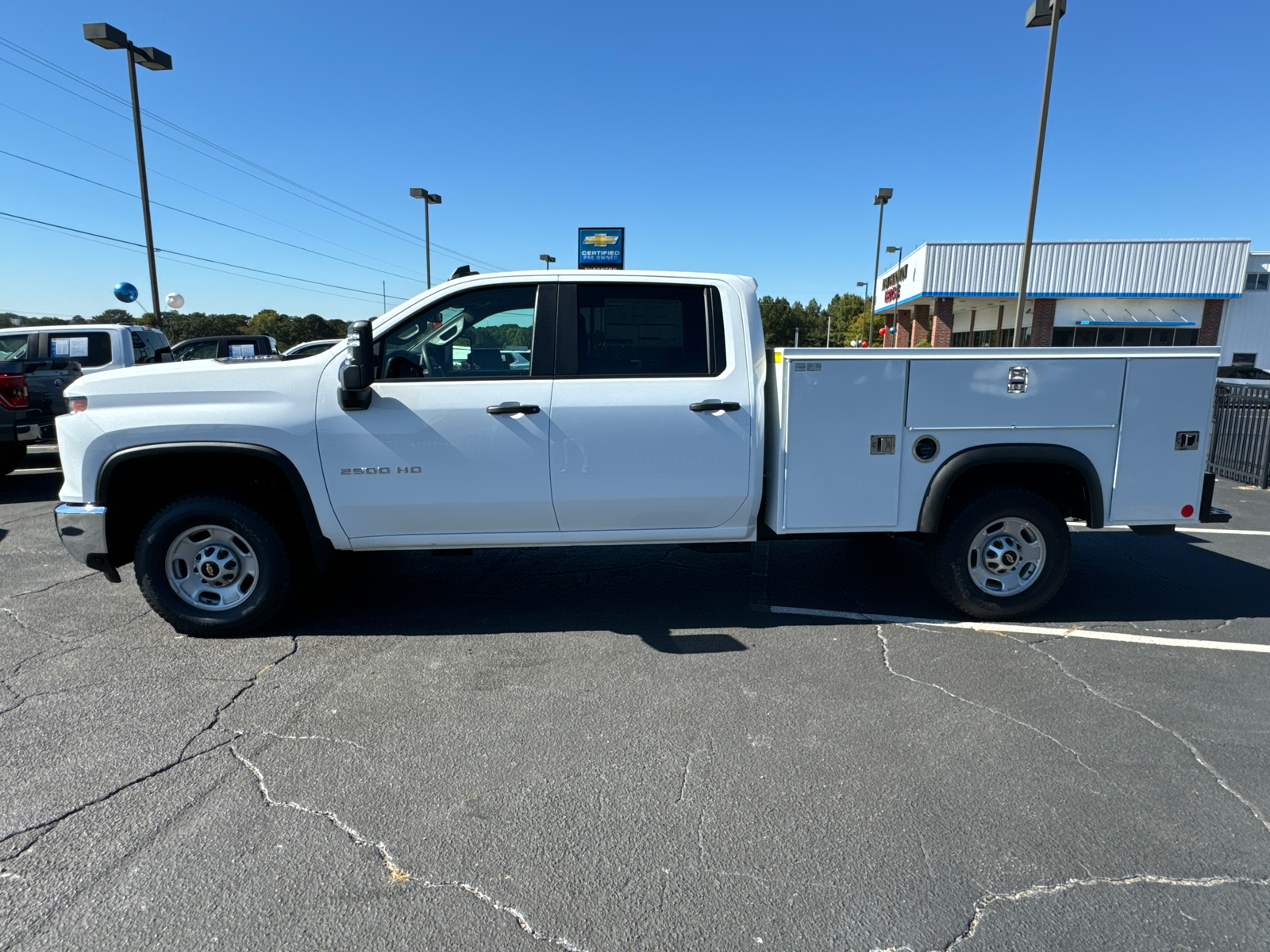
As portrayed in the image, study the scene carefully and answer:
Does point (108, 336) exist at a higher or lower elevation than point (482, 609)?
higher

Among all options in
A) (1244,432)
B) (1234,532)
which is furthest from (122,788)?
(1244,432)

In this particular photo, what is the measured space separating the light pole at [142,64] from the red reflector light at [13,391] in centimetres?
1043

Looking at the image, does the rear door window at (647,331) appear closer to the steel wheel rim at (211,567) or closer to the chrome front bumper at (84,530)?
the steel wheel rim at (211,567)

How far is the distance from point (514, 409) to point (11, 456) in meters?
9.18

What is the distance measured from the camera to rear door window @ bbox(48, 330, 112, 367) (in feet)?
35.6

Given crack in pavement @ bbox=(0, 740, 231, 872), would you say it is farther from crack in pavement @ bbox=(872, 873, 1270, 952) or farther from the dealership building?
the dealership building

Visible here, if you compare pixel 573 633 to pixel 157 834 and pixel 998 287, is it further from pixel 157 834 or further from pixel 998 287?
pixel 998 287

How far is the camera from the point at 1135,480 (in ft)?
14.6

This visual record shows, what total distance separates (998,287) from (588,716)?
111 ft

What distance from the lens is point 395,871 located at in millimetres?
2461

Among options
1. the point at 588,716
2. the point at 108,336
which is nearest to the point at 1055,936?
the point at 588,716

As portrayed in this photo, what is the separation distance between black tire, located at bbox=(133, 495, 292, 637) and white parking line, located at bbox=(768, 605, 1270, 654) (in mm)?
3040

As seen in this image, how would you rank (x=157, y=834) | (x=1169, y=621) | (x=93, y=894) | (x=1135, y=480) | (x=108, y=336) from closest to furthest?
(x=93, y=894)
(x=157, y=834)
(x=1135, y=480)
(x=1169, y=621)
(x=108, y=336)

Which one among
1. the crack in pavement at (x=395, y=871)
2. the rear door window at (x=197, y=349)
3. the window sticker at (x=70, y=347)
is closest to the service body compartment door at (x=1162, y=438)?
the crack in pavement at (x=395, y=871)
